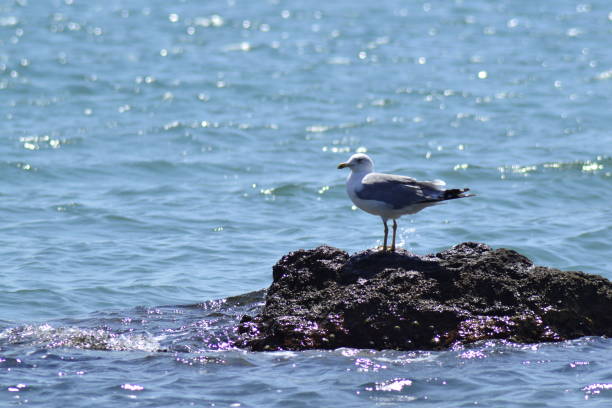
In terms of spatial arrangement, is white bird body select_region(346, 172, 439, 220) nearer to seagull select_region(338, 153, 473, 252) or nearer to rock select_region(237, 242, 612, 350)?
seagull select_region(338, 153, 473, 252)

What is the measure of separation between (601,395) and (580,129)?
12463 millimetres

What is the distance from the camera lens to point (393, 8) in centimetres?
3114

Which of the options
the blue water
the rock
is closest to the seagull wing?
the rock

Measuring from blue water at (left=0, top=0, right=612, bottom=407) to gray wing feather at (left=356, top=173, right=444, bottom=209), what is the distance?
1307 millimetres

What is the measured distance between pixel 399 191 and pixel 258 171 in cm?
817

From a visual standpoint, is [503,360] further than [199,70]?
No

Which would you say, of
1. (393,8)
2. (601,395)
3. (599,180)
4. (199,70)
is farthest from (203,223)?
(393,8)

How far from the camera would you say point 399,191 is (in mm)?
8164

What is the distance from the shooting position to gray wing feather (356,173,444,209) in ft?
26.6

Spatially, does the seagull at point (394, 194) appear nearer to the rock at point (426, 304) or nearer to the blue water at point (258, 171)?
the rock at point (426, 304)

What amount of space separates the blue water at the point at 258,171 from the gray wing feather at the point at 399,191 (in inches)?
51.5

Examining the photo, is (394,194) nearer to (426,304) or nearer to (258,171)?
(426,304)

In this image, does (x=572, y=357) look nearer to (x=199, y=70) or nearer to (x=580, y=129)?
(x=580, y=129)

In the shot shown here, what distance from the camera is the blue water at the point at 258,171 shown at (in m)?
7.19
